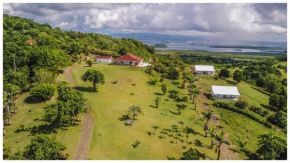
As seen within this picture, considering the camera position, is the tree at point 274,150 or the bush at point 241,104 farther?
the bush at point 241,104

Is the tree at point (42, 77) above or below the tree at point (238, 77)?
above

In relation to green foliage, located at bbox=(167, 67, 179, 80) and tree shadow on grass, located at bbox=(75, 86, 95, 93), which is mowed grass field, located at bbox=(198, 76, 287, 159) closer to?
green foliage, located at bbox=(167, 67, 179, 80)

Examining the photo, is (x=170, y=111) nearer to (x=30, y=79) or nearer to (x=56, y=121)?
(x=56, y=121)

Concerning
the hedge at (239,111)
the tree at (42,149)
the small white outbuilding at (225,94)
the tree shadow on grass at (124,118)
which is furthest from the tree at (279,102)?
the tree at (42,149)

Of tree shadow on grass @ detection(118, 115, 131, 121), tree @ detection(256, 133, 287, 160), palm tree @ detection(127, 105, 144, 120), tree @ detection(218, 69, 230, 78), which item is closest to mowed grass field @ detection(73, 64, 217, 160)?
tree shadow on grass @ detection(118, 115, 131, 121)

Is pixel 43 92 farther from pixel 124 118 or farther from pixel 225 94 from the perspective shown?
pixel 225 94

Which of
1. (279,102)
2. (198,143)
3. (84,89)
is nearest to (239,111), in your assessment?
(279,102)

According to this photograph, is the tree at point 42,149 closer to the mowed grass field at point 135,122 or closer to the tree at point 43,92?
the mowed grass field at point 135,122

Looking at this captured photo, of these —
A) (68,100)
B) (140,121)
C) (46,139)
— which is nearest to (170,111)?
(140,121)
